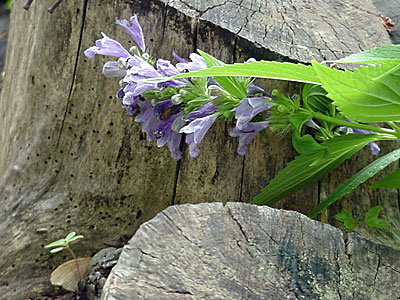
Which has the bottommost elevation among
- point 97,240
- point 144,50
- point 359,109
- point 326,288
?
point 97,240

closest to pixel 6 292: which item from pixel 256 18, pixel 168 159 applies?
pixel 168 159

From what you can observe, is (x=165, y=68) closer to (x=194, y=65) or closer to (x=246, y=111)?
(x=194, y=65)

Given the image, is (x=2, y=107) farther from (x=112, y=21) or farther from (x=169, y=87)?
(x=169, y=87)

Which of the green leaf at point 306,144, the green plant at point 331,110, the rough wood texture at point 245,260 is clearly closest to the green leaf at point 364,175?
the green plant at point 331,110

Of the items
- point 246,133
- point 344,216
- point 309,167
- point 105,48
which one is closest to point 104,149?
point 105,48

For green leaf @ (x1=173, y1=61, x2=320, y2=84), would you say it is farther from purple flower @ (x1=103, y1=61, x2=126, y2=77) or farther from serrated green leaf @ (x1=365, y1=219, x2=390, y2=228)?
serrated green leaf @ (x1=365, y1=219, x2=390, y2=228)

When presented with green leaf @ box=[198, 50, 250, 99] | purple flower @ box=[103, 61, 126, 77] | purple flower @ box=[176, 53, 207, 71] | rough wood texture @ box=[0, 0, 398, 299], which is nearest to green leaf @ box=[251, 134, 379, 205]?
rough wood texture @ box=[0, 0, 398, 299]

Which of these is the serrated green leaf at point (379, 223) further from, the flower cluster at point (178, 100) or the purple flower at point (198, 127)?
the purple flower at point (198, 127)
